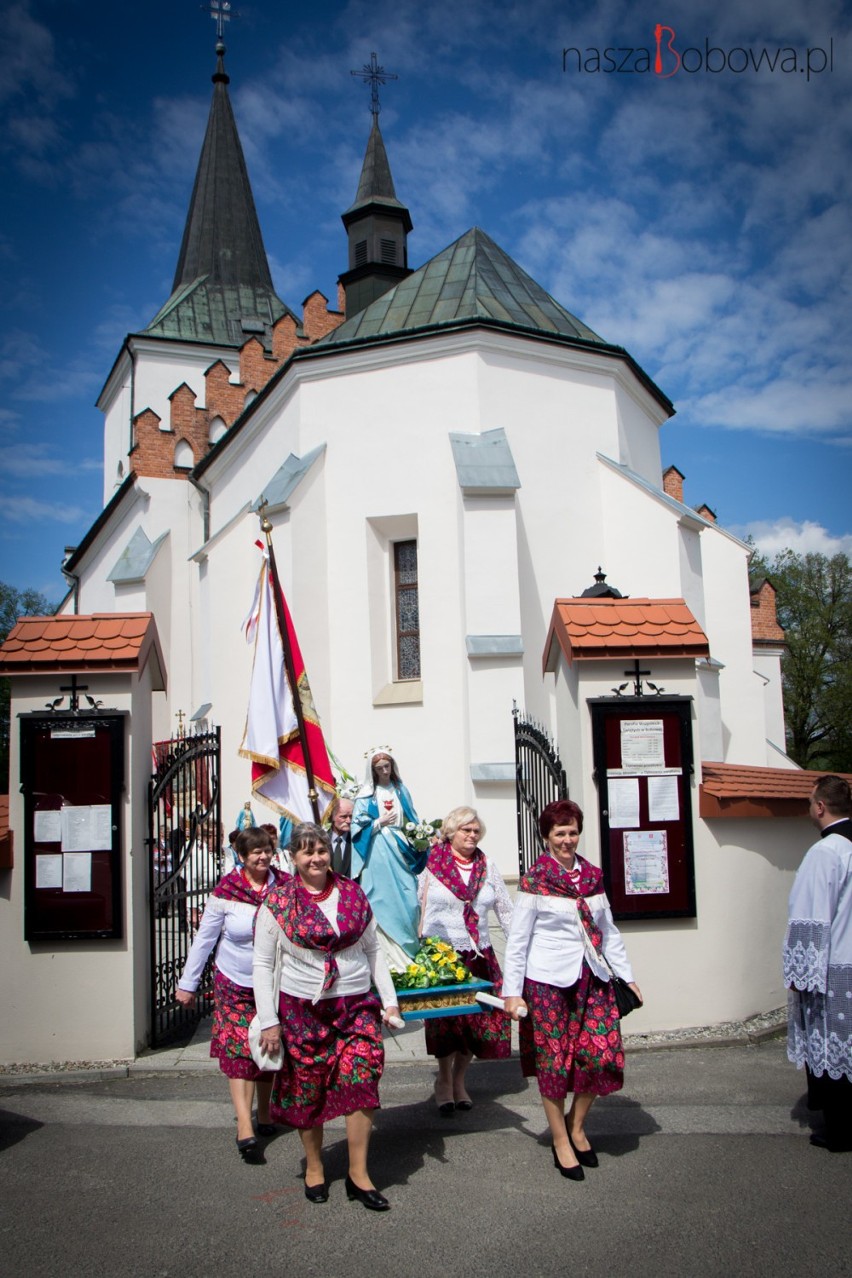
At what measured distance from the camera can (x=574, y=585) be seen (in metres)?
15.4

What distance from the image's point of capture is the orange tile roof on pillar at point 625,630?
7164mm

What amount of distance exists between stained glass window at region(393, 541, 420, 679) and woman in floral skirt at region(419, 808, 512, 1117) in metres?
9.56

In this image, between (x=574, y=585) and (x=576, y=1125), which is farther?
(x=574, y=585)

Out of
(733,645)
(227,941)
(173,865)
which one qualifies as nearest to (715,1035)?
(227,941)

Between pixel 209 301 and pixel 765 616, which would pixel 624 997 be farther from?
pixel 209 301

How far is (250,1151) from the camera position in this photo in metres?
4.93

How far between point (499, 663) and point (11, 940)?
8.26 m

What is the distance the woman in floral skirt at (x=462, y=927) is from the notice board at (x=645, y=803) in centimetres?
127

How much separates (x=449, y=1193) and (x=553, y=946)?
1140 millimetres

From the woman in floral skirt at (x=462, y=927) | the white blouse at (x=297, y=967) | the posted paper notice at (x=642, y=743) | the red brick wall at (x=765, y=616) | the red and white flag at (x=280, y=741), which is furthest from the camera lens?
the red brick wall at (x=765, y=616)

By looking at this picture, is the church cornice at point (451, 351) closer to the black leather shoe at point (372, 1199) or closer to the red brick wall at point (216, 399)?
the red brick wall at point (216, 399)

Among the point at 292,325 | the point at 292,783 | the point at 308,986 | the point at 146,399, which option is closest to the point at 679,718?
the point at 292,783

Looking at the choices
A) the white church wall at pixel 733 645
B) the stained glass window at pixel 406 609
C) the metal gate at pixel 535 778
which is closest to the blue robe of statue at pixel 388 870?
the metal gate at pixel 535 778

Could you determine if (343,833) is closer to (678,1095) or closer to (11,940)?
(11,940)
